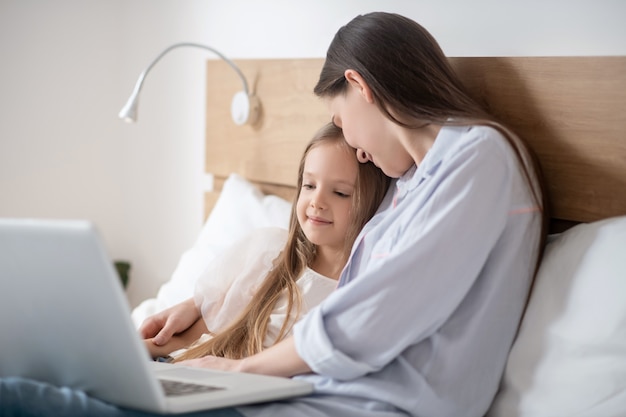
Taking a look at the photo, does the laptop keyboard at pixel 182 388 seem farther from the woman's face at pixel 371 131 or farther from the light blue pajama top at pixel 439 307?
the woman's face at pixel 371 131

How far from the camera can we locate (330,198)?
1830 millimetres

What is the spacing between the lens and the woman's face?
1.62 meters

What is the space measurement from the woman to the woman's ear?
10 centimetres

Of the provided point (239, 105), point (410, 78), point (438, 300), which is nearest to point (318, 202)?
point (410, 78)

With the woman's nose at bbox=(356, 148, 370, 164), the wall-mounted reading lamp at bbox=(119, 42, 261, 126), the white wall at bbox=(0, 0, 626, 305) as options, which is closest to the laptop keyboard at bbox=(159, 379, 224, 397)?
the woman's nose at bbox=(356, 148, 370, 164)

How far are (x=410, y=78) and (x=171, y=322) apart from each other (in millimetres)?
733

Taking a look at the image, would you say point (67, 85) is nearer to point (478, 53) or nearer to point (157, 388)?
point (478, 53)

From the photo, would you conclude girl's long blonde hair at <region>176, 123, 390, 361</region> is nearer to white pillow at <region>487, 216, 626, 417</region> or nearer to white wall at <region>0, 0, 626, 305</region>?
white pillow at <region>487, 216, 626, 417</region>

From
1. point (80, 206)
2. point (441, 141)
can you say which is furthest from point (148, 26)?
point (441, 141)

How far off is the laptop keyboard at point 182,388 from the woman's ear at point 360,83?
581mm

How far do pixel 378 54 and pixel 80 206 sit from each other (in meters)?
2.12

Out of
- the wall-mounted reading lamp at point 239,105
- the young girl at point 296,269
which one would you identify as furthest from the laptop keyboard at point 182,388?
the wall-mounted reading lamp at point 239,105

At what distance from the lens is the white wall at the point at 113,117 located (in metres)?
3.05

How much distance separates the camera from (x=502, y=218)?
141cm
